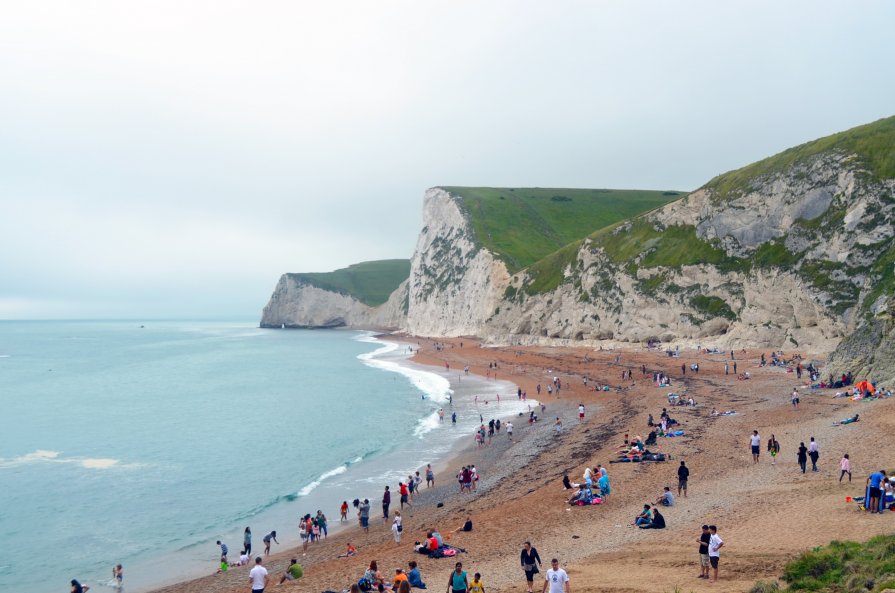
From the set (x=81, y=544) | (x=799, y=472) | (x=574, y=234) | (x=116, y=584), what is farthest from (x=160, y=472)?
(x=574, y=234)

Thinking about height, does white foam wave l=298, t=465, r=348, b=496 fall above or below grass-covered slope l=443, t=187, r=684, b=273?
below

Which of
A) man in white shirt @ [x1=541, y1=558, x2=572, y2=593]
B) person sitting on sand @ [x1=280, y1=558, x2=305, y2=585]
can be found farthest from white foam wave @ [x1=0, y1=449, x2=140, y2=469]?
man in white shirt @ [x1=541, y1=558, x2=572, y2=593]

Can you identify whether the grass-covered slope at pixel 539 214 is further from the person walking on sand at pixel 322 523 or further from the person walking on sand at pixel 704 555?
the person walking on sand at pixel 704 555

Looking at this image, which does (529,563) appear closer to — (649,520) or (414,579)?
(414,579)

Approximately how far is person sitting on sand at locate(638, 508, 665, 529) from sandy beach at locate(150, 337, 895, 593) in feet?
1.13

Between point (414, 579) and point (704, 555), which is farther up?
point (704, 555)

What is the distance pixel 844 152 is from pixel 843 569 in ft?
217

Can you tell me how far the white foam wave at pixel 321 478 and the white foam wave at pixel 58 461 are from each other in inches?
468

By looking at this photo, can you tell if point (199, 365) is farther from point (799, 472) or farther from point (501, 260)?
point (799, 472)

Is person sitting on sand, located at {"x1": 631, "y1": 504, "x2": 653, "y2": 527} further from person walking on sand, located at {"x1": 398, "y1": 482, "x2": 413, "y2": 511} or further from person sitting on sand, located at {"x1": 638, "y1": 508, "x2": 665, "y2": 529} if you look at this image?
person walking on sand, located at {"x1": 398, "y1": 482, "x2": 413, "y2": 511}

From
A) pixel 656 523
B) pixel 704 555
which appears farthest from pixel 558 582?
pixel 656 523

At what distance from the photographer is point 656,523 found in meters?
17.7

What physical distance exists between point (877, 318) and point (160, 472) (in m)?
41.5

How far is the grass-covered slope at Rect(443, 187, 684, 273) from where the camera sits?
13088 centimetres
